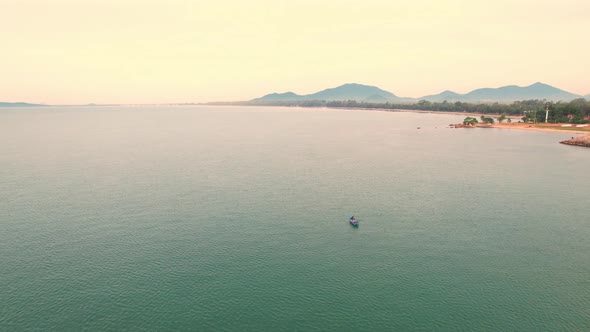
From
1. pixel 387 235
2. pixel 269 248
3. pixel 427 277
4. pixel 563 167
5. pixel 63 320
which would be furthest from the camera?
pixel 563 167

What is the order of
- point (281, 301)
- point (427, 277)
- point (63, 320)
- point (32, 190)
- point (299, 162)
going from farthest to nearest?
point (299, 162) < point (32, 190) < point (427, 277) < point (281, 301) < point (63, 320)

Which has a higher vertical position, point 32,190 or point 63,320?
point 32,190

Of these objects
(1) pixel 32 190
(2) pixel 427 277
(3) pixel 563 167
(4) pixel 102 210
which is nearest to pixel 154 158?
(1) pixel 32 190

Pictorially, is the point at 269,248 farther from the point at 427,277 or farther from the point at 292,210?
the point at 427,277

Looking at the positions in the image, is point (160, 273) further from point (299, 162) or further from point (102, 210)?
point (299, 162)

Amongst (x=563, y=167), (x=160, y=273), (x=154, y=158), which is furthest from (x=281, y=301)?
(x=563, y=167)

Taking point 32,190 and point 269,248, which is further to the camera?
point 32,190
